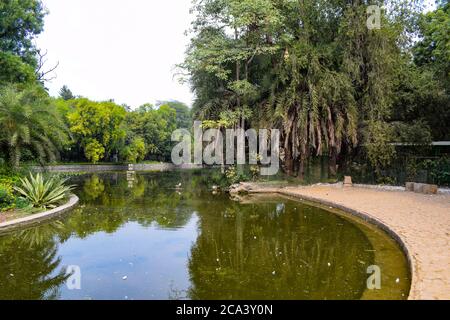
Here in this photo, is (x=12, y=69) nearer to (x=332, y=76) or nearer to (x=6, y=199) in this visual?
(x=6, y=199)

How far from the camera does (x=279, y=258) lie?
21.9 ft

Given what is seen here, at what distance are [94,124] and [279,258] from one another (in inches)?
1377

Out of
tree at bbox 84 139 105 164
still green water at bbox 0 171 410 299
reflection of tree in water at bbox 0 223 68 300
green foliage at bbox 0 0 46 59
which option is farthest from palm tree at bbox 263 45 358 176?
tree at bbox 84 139 105 164

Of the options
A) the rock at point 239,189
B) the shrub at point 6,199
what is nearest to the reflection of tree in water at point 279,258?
the shrub at point 6,199

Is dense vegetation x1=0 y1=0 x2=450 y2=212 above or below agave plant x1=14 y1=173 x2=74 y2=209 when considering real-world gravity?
above

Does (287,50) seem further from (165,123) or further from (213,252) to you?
(165,123)

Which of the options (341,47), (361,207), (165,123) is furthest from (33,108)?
(165,123)

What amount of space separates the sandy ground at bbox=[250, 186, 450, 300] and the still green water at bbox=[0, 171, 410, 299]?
32cm

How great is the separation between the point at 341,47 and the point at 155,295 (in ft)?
55.4

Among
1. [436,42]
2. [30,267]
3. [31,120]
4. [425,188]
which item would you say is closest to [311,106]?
[425,188]

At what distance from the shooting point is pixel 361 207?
37.1 feet

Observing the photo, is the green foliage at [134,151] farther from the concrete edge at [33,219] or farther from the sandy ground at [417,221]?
the concrete edge at [33,219]

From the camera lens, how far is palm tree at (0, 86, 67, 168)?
1215cm

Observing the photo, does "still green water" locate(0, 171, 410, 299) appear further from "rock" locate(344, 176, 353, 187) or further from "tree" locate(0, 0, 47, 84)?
"tree" locate(0, 0, 47, 84)
